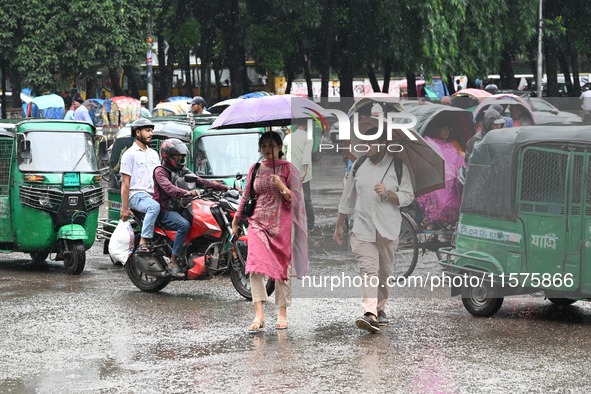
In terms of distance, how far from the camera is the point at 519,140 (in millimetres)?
7402

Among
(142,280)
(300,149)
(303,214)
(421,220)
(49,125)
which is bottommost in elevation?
(142,280)

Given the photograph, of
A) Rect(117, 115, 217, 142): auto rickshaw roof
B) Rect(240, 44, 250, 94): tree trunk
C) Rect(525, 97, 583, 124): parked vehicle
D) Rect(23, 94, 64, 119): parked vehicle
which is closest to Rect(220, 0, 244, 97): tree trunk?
Rect(240, 44, 250, 94): tree trunk

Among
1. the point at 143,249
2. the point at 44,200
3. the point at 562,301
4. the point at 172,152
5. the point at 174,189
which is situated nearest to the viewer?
the point at 562,301

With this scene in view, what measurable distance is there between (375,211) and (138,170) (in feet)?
10.9

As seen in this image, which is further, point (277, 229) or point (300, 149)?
point (300, 149)

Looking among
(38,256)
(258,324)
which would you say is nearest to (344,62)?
(38,256)

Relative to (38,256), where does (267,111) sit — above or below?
above

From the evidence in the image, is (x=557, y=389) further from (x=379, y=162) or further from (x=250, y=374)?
(x=379, y=162)

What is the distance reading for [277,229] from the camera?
7.27 m

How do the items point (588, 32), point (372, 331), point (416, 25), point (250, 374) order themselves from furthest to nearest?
point (588, 32) < point (416, 25) < point (372, 331) < point (250, 374)

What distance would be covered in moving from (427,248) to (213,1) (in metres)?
23.7

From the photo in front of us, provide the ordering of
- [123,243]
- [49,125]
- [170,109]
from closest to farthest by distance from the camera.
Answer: [123,243] < [49,125] < [170,109]

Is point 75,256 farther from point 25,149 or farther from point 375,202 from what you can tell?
point 375,202

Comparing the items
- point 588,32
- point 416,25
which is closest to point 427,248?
point 416,25
